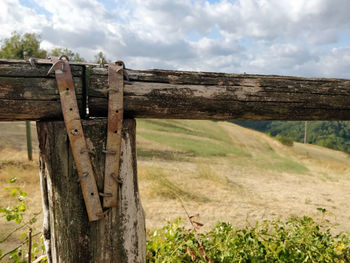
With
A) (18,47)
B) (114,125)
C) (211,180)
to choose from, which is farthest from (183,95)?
(18,47)

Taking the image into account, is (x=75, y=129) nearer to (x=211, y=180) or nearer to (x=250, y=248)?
(x=250, y=248)

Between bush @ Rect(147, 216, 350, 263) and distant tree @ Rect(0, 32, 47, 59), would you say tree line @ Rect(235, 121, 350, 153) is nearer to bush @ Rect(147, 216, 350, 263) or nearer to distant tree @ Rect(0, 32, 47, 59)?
distant tree @ Rect(0, 32, 47, 59)

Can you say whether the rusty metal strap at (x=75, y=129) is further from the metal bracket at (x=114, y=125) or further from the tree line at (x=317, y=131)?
the tree line at (x=317, y=131)

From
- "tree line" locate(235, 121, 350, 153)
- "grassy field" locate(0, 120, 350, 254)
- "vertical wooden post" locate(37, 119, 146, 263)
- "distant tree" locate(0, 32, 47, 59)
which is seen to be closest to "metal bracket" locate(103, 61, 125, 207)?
"vertical wooden post" locate(37, 119, 146, 263)

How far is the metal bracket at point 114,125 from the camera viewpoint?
5.00ft

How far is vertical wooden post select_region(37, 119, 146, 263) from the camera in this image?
1521 millimetres

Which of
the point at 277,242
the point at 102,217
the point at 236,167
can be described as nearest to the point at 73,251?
the point at 102,217

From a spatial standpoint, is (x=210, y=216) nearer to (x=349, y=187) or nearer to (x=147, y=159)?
(x=147, y=159)

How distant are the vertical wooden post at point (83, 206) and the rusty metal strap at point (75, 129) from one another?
0.04 meters

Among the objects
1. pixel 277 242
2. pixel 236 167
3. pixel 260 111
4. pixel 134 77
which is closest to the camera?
pixel 134 77

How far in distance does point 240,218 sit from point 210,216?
2.00 ft

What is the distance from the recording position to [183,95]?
66.2 inches

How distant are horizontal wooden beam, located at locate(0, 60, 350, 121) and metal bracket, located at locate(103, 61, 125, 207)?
4 centimetres

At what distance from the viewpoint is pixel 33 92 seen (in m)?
1.47
